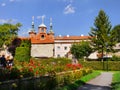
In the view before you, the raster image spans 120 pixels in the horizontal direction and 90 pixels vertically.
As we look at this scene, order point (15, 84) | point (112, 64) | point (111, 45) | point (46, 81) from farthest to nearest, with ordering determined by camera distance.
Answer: point (111, 45)
point (112, 64)
point (46, 81)
point (15, 84)

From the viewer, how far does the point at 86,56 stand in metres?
86.6

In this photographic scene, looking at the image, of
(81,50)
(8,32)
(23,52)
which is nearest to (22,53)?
(23,52)

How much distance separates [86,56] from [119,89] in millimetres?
69684

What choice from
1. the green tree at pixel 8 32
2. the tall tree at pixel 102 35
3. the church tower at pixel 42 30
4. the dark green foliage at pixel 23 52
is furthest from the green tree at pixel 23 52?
the church tower at pixel 42 30

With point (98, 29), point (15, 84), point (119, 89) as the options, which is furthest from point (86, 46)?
point (15, 84)

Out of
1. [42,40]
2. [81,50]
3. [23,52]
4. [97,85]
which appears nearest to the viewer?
[97,85]

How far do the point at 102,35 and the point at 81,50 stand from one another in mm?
11343

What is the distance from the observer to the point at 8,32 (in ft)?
292

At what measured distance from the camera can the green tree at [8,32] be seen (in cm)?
8812

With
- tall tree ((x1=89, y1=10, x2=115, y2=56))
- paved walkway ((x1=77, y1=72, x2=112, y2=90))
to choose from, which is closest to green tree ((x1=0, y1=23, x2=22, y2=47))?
tall tree ((x1=89, y1=10, x2=115, y2=56))

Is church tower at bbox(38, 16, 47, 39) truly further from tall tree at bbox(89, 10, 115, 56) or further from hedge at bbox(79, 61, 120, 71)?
hedge at bbox(79, 61, 120, 71)

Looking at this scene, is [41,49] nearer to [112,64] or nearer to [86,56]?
[86,56]

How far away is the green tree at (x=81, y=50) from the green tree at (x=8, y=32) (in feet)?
55.4

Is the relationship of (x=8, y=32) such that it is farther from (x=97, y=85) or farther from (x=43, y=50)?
(x=97, y=85)
